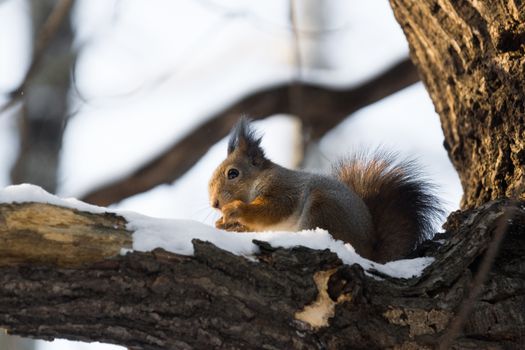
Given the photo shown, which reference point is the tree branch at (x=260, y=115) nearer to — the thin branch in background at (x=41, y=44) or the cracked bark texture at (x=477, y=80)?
the thin branch in background at (x=41, y=44)

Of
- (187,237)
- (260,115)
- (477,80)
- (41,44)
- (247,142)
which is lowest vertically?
(187,237)

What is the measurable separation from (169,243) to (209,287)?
119mm

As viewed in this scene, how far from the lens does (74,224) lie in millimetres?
1593

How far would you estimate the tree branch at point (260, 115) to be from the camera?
353cm

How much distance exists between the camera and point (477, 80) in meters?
2.46

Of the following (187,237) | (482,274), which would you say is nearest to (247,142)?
(187,237)

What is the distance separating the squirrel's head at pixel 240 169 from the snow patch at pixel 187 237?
43.5 inches

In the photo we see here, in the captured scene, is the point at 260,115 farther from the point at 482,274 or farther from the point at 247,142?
the point at 482,274

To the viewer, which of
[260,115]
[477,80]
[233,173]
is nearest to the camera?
[477,80]

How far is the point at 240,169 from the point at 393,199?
1.93 ft

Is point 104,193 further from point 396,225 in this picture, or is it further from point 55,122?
point 396,225

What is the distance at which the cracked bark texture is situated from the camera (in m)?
2.30

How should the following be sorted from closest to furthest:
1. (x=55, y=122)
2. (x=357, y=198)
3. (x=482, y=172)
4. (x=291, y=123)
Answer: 1. (x=482, y=172)
2. (x=357, y=198)
3. (x=55, y=122)
4. (x=291, y=123)

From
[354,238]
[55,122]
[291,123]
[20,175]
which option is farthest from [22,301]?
[291,123]
